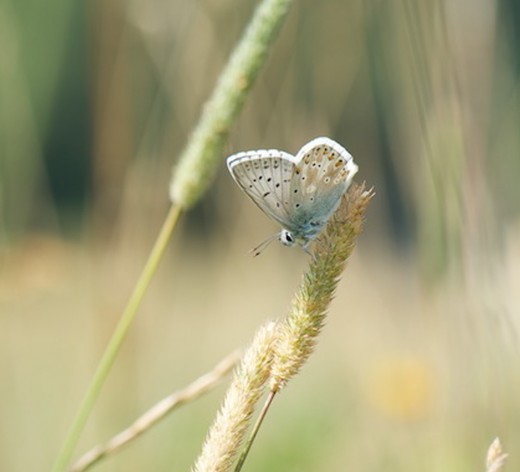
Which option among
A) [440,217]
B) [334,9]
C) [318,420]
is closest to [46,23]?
[318,420]

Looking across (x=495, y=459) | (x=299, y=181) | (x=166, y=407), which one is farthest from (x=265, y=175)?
(x=495, y=459)

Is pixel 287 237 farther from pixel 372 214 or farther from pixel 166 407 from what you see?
pixel 372 214

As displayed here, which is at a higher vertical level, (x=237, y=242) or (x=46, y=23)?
(x=46, y=23)

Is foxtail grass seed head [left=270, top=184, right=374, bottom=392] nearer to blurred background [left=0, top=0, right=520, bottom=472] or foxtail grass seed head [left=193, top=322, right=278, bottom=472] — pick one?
foxtail grass seed head [left=193, top=322, right=278, bottom=472]

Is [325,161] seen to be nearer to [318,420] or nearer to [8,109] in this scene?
[8,109]

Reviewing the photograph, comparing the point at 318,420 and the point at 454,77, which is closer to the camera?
the point at 454,77
